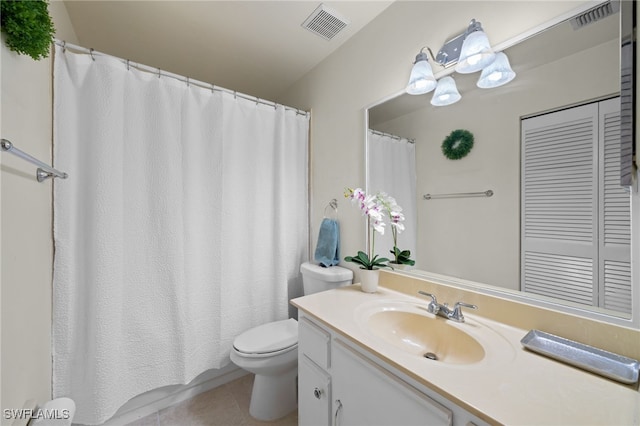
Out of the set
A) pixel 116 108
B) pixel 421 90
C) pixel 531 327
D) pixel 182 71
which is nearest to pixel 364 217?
pixel 421 90

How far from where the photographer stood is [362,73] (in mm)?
1565

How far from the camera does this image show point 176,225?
4.85 feet

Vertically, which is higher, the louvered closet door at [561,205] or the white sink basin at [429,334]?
the louvered closet door at [561,205]

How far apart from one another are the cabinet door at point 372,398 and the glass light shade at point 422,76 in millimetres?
1217

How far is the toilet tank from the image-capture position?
5.16 feet

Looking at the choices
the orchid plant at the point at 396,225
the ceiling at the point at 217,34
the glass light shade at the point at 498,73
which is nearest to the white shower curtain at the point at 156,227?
the ceiling at the point at 217,34

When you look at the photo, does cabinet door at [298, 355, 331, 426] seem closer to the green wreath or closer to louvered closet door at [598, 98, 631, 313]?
louvered closet door at [598, 98, 631, 313]

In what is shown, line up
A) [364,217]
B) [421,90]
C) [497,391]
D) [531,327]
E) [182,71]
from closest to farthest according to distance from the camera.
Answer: [497,391], [531,327], [421,90], [364,217], [182,71]

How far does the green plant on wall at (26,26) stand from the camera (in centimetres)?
69

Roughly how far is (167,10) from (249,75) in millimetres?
737

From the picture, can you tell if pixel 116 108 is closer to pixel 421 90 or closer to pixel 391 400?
pixel 421 90

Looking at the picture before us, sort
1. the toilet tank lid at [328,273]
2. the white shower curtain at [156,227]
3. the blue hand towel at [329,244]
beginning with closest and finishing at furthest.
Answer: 1. the white shower curtain at [156,227]
2. the toilet tank lid at [328,273]
3. the blue hand towel at [329,244]

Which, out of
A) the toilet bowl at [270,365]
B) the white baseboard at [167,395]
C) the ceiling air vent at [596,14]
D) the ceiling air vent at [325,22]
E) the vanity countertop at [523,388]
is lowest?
the white baseboard at [167,395]

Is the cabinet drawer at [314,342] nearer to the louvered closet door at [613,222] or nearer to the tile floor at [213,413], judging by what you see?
the tile floor at [213,413]
